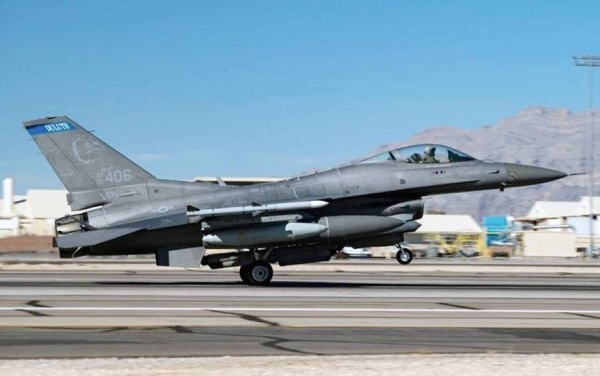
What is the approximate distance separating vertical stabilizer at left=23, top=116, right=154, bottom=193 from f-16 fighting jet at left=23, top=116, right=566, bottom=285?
0.03m

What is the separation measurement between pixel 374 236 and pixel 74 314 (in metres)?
10.5

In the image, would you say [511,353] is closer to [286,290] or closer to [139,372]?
[139,372]

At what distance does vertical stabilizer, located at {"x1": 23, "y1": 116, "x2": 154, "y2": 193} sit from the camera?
25219mm

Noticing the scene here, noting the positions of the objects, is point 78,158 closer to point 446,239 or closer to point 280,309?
point 280,309

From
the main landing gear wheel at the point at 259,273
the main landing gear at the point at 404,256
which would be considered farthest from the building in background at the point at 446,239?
the main landing gear wheel at the point at 259,273

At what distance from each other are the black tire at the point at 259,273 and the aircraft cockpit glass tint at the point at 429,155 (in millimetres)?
4840

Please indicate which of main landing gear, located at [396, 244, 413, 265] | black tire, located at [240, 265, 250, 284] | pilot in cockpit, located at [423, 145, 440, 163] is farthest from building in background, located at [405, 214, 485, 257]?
black tire, located at [240, 265, 250, 284]

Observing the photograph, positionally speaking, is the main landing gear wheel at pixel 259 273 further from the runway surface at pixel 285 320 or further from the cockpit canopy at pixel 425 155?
the cockpit canopy at pixel 425 155

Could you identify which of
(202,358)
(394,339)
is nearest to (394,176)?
(394,339)

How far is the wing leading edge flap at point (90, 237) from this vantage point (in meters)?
24.1

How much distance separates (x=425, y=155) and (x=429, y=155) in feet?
0.40

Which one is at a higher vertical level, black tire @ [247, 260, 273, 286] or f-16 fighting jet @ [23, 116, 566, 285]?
f-16 fighting jet @ [23, 116, 566, 285]

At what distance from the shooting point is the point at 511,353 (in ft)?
41.0

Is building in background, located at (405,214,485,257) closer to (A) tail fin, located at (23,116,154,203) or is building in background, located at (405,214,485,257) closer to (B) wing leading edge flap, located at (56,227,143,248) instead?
(A) tail fin, located at (23,116,154,203)
